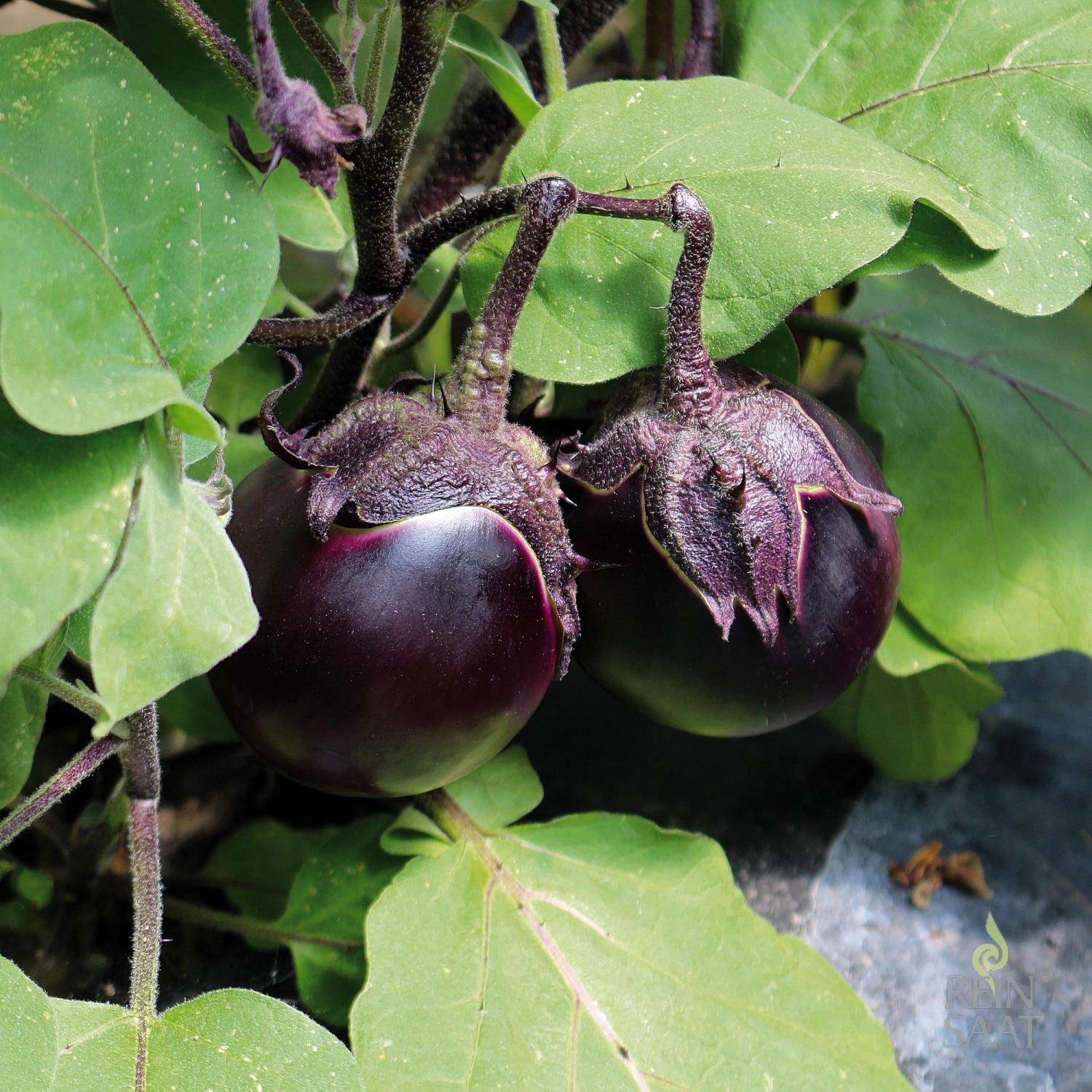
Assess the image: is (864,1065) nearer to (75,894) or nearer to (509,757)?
(509,757)

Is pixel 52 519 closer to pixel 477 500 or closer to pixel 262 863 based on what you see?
pixel 477 500

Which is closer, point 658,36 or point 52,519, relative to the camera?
point 52,519

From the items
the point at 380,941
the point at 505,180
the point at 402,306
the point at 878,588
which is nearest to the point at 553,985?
the point at 380,941

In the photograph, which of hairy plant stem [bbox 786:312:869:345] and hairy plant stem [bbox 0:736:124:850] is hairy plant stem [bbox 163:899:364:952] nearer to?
hairy plant stem [bbox 0:736:124:850]

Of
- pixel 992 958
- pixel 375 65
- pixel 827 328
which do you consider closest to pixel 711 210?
pixel 375 65

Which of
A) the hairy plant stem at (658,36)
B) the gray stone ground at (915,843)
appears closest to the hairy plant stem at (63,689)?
the gray stone ground at (915,843)

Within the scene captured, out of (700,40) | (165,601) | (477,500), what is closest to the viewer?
(165,601)
